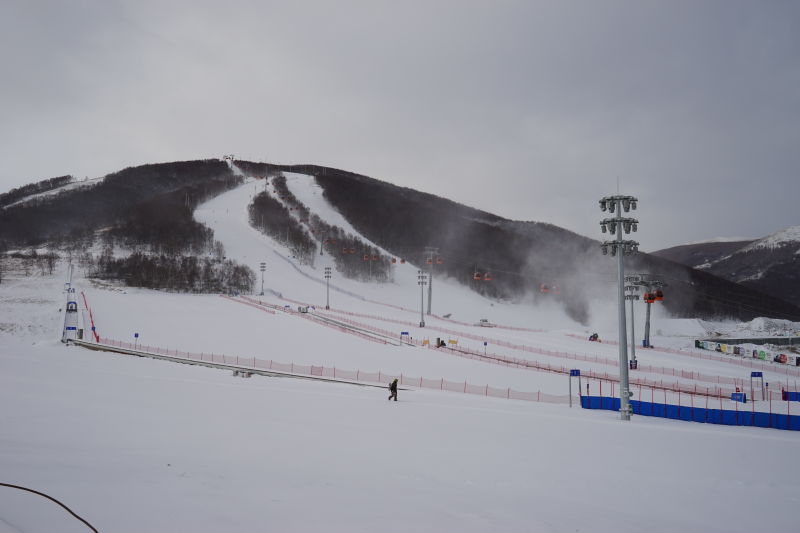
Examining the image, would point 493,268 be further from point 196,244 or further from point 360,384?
point 360,384

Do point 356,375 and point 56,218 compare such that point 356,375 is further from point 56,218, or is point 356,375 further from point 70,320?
point 56,218

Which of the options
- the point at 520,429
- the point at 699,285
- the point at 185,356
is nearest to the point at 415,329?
the point at 185,356

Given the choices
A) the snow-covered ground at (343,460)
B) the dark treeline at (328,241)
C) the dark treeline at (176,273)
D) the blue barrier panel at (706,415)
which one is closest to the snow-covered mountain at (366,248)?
the dark treeline at (176,273)

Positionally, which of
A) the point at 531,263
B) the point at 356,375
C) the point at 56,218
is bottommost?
the point at 356,375

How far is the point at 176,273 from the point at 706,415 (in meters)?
92.7

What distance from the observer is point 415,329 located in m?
56.2

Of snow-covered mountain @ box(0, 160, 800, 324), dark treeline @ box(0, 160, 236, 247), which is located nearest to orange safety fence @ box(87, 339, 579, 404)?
snow-covered mountain @ box(0, 160, 800, 324)

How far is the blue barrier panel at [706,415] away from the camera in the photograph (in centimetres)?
1945

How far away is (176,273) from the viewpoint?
91.6m

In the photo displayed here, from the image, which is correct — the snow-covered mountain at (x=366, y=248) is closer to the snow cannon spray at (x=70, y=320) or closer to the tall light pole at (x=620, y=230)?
the snow cannon spray at (x=70, y=320)

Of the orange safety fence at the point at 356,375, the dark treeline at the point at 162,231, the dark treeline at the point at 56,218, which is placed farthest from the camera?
the dark treeline at the point at 56,218

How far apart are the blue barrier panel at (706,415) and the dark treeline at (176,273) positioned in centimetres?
7536

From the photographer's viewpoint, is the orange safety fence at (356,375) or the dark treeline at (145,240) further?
the dark treeline at (145,240)

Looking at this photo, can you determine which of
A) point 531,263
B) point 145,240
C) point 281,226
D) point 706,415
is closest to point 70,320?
point 706,415
